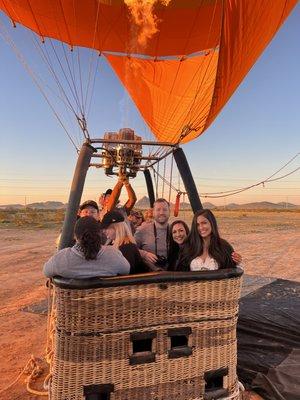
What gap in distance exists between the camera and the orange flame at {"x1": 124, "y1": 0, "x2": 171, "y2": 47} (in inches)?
267

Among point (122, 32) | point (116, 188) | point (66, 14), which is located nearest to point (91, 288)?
point (116, 188)

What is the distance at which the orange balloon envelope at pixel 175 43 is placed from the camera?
4945 mm

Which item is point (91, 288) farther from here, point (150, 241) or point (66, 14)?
point (66, 14)

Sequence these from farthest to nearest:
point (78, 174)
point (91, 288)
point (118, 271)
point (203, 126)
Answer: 1. point (203, 126)
2. point (78, 174)
3. point (118, 271)
4. point (91, 288)

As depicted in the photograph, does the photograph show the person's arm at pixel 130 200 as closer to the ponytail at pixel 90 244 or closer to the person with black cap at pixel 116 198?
the person with black cap at pixel 116 198

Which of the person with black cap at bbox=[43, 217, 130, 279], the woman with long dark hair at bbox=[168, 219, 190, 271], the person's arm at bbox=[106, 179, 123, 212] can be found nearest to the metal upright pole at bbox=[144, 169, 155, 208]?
the person's arm at bbox=[106, 179, 123, 212]

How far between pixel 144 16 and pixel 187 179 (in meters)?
4.67

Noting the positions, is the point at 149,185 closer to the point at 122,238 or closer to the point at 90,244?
the point at 122,238

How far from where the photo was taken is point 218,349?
8.21 ft

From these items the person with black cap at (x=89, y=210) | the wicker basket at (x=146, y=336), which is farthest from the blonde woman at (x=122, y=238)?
the person with black cap at (x=89, y=210)

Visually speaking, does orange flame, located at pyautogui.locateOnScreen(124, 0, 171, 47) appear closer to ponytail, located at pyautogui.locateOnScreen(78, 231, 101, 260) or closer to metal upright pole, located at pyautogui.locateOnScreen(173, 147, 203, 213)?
metal upright pole, located at pyautogui.locateOnScreen(173, 147, 203, 213)

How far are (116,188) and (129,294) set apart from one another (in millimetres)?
2488

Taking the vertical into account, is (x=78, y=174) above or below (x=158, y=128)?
below

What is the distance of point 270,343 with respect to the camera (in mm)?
4035
